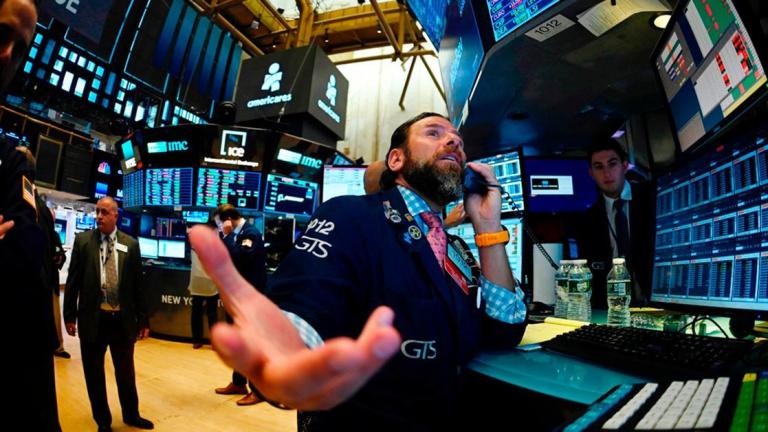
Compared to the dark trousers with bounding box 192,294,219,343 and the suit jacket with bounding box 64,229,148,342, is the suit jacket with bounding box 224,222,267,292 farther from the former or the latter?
the dark trousers with bounding box 192,294,219,343

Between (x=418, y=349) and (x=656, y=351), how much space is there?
509 millimetres

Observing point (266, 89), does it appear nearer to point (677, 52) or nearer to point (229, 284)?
point (677, 52)

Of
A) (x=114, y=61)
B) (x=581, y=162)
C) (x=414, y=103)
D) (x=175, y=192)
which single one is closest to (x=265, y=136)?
(x=175, y=192)

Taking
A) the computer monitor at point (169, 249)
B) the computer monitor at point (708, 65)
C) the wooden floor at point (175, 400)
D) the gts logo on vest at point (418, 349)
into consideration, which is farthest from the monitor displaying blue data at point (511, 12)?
the computer monitor at point (169, 249)

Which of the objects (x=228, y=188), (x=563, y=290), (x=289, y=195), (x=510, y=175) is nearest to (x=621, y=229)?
(x=563, y=290)

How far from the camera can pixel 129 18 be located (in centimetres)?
551

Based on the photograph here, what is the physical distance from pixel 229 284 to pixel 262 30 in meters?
9.39

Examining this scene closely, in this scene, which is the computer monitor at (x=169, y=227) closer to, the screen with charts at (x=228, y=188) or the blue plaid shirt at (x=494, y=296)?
the screen with charts at (x=228, y=188)

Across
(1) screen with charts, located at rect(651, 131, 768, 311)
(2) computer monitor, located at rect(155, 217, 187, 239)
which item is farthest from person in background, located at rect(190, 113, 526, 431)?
(2) computer monitor, located at rect(155, 217, 187, 239)

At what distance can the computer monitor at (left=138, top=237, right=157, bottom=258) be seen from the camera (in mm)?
5734

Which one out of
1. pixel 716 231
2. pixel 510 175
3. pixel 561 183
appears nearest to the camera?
pixel 716 231

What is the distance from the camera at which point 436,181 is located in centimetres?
126

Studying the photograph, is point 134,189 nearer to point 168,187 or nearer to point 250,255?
point 168,187

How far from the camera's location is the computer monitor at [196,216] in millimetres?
5941
